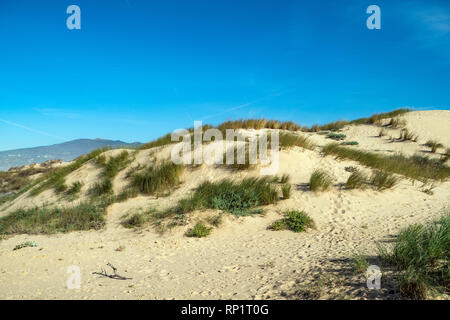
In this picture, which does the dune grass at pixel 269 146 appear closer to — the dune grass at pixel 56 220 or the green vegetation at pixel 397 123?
the dune grass at pixel 56 220

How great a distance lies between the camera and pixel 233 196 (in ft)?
25.4

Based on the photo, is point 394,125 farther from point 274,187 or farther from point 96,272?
point 96,272

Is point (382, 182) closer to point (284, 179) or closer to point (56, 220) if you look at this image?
point (284, 179)

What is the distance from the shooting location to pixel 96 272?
15.6ft

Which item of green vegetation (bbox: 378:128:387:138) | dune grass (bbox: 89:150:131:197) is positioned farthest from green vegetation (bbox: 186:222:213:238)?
green vegetation (bbox: 378:128:387:138)

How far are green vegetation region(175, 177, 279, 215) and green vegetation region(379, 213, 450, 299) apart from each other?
3.91 meters

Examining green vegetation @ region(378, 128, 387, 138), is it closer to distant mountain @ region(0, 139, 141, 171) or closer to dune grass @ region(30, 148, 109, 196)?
distant mountain @ region(0, 139, 141, 171)

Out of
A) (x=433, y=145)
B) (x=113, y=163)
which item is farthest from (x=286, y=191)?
(x=433, y=145)

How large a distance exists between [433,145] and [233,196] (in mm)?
15688

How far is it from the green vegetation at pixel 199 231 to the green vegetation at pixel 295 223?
162 centimetres

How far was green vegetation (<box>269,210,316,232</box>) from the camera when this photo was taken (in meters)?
6.50

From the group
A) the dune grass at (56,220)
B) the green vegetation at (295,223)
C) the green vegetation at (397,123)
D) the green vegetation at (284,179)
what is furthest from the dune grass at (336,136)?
the dune grass at (56,220)

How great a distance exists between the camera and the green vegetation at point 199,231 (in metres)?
6.30
